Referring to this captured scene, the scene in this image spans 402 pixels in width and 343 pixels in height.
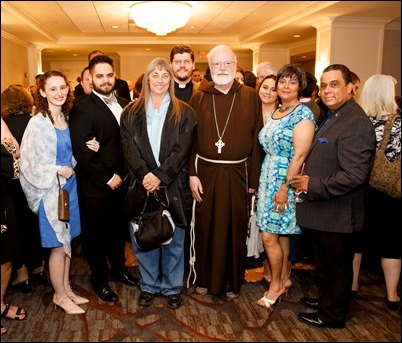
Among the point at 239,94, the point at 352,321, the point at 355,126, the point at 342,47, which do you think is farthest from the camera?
the point at 342,47

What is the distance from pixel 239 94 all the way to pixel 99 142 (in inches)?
39.7

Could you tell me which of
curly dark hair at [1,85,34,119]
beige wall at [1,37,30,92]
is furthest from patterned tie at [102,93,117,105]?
beige wall at [1,37,30,92]

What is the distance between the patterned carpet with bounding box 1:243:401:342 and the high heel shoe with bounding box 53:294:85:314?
0.12ft

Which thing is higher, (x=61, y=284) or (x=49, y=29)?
(x=49, y=29)

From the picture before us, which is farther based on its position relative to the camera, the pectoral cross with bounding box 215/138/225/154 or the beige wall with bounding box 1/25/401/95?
the beige wall with bounding box 1/25/401/95

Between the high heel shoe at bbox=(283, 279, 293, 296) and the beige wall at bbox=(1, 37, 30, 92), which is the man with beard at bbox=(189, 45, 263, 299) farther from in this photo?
the beige wall at bbox=(1, 37, 30, 92)

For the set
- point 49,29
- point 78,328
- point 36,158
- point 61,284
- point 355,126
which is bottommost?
point 78,328

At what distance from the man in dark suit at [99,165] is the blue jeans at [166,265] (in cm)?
24

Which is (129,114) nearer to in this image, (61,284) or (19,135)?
(19,135)

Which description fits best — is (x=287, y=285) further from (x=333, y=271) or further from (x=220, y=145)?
(x=220, y=145)

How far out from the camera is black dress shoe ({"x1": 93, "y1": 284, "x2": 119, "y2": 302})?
2812 millimetres

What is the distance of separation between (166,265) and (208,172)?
0.72 m

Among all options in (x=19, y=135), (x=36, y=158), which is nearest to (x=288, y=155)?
(x=36, y=158)

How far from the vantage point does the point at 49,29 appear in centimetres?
937
